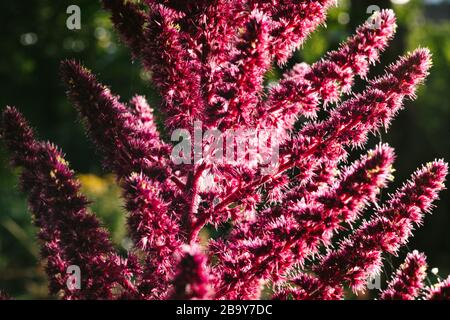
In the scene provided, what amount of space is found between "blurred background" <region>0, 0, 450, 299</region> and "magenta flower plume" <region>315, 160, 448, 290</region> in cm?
361

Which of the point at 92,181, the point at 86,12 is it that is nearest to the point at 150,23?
the point at 86,12

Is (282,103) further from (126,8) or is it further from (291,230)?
(126,8)

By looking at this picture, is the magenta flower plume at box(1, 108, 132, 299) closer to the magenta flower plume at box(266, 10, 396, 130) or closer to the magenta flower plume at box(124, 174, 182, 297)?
the magenta flower plume at box(124, 174, 182, 297)

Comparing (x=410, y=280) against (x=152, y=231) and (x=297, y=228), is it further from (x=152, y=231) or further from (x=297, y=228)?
(x=152, y=231)

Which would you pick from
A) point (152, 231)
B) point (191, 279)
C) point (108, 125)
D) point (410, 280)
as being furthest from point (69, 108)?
point (191, 279)

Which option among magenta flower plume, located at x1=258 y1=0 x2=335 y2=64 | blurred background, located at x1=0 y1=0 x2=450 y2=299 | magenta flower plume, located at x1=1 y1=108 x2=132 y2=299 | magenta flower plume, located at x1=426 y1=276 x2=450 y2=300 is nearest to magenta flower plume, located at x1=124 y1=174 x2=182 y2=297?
magenta flower plume, located at x1=1 y1=108 x2=132 y2=299

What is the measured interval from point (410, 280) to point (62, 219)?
1.18 meters

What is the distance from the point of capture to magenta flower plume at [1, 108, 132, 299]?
185 centimetres

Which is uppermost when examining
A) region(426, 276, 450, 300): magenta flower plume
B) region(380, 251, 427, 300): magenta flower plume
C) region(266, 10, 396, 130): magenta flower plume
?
region(266, 10, 396, 130): magenta flower plume

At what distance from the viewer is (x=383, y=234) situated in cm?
185

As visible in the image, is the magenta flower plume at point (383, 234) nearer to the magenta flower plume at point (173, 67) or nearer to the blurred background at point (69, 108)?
the magenta flower plume at point (173, 67)

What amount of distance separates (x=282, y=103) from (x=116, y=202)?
773cm

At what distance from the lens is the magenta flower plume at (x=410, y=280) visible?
1694mm

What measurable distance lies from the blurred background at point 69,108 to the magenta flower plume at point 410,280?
3.82m
